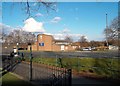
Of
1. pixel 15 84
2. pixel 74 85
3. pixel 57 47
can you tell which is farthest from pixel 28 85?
pixel 57 47

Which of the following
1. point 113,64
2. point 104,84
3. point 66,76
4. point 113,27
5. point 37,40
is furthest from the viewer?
point 37,40

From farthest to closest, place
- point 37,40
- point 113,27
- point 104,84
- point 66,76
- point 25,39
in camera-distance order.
Result: point 37,40, point 25,39, point 113,27, point 104,84, point 66,76

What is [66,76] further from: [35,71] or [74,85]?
[35,71]

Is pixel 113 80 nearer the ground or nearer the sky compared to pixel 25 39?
nearer the ground

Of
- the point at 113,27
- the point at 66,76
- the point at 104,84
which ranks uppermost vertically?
the point at 113,27

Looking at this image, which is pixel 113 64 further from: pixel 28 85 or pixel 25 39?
pixel 25 39

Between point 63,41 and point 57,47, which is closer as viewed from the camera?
point 57,47

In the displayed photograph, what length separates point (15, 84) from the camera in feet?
41.6

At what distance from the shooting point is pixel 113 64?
19.3 metres

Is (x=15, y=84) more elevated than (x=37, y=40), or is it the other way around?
(x=37, y=40)

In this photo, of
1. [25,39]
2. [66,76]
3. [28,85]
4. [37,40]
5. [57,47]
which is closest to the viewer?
[66,76]

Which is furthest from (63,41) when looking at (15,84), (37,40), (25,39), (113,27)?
(15,84)

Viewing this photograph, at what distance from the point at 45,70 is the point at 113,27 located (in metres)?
33.0

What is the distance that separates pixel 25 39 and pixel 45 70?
6035 centimetres
